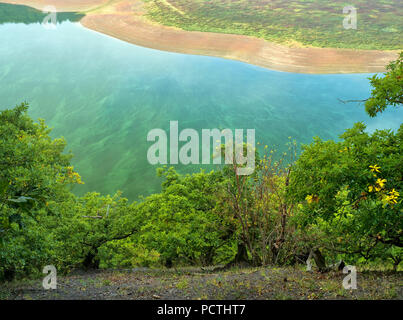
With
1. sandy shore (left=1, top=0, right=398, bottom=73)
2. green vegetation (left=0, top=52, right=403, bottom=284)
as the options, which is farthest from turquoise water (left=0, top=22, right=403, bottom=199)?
green vegetation (left=0, top=52, right=403, bottom=284)

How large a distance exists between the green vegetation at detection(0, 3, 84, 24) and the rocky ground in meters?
73.6

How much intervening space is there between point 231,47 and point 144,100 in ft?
64.3

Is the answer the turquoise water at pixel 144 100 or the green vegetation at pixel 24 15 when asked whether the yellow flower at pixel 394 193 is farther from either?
the green vegetation at pixel 24 15

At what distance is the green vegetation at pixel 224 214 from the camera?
915 centimetres

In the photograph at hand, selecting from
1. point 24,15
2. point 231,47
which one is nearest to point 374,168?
point 231,47

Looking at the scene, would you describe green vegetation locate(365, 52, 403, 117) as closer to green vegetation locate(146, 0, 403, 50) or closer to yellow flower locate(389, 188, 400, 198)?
yellow flower locate(389, 188, 400, 198)

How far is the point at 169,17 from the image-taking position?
229 feet

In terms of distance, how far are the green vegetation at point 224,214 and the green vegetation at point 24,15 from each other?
2347 inches

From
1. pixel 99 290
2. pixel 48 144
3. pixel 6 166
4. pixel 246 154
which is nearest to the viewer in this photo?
pixel 99 290

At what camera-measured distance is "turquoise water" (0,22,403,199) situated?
1525 inches

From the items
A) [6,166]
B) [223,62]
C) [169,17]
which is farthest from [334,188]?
[169,17]

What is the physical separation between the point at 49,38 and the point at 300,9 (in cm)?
5088

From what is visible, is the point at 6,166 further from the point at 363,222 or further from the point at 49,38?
the point at 49,38
